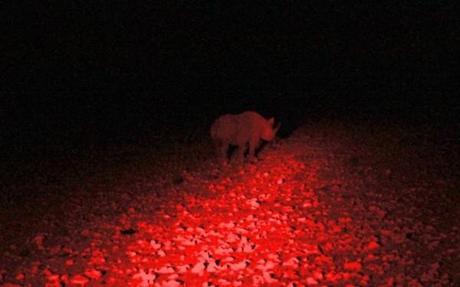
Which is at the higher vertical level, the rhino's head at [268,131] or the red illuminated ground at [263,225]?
the rhino's head at [268,131]

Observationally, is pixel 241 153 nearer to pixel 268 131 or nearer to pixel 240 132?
pixel 240 132

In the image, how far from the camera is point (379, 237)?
697 cm

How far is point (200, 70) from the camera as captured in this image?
20.9 m

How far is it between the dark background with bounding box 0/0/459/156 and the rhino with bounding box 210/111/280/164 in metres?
2.17

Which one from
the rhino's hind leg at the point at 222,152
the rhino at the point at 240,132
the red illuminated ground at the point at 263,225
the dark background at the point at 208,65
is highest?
the dark background at the point at 208,65

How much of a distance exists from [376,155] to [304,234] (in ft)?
12.7

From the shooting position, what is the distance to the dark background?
45.9 feet

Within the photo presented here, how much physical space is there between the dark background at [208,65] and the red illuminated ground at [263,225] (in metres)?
3.27

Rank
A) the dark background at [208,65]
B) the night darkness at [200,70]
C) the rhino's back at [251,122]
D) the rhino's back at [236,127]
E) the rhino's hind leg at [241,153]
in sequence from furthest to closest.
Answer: the dark background at [208,65] < the night darkness at [200,70] < the rhino's hind leg at [241,153] < the rhino's back at [251,122] < the rhino's back at [236,127]

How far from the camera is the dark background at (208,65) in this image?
14.0m

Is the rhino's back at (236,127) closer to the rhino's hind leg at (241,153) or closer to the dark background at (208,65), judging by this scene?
the rhino's hind leg at (241,153)

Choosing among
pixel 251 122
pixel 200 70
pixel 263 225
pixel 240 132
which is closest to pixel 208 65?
pixel 200 70

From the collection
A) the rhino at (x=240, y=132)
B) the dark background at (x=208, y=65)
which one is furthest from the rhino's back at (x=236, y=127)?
the dark background at (x=208, y=65)

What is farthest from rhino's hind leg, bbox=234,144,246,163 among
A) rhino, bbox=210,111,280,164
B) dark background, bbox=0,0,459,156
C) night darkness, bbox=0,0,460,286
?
dark background, bbox=0,0,459,156
